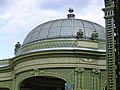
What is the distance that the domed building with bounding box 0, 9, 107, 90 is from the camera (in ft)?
90.1

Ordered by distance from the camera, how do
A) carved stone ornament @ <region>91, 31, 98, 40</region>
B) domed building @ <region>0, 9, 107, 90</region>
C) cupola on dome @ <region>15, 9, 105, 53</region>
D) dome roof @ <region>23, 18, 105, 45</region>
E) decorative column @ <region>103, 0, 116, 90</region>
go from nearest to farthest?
decorative column @ <region>103, 0, 116, 90</region>, domed building @ <region>0, 9, 107, 90</region>, carved stone ornament @ <region>91, 31, 98, 40</region>, cupola on dome @ <region>15, 9, 105, 53</region>, dome roof @ <region>23, 18, 105, 45</region>

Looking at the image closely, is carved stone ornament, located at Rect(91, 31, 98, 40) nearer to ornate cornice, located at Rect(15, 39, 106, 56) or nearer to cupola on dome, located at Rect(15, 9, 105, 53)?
cupola on dome, located at Rect(15, 9, 105, 53)

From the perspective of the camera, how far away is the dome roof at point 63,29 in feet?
100

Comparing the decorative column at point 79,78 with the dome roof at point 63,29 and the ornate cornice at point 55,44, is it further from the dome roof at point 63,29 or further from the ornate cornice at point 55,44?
the dome roof at point 63,29

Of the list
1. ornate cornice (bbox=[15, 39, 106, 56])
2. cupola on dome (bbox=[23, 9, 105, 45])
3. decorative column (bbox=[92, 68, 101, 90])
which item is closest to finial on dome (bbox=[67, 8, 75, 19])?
cupola on dome (bbox=[23, 9, 105, 45])

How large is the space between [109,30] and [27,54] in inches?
710

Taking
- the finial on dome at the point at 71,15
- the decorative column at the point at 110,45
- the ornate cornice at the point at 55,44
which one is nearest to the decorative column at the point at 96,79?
the ornate cornice at the point at 55,44

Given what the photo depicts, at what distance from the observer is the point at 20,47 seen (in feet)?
105

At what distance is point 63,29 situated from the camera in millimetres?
→ 31203

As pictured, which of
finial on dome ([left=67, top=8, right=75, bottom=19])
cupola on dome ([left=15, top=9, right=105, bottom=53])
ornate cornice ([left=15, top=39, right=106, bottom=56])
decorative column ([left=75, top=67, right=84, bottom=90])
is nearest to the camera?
decorative column ([left=75, top=67, right=84, bottom=90])

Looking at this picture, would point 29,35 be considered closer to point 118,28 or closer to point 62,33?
point 62,33

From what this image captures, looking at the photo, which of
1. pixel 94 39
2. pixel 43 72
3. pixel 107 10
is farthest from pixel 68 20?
pixel 107 10

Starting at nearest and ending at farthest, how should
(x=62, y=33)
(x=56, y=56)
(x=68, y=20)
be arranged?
(x=56, y=56), (x=62, y=33), (x=68, y=20)

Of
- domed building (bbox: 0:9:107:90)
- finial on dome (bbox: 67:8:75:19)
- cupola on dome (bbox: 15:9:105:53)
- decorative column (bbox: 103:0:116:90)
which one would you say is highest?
finial on dome (bbox: 67:8:75:19)
